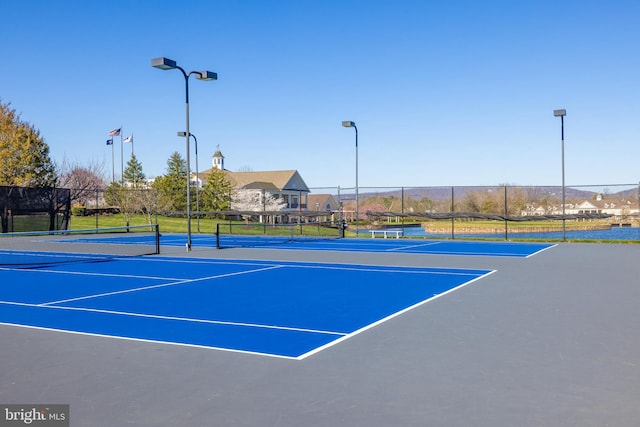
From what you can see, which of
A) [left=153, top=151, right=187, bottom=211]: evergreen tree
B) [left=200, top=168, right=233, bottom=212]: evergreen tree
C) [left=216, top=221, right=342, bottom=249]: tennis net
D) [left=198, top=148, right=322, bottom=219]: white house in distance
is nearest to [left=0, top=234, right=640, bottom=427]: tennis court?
[left=216, top=221, right=342, bottom=249]: tennis net

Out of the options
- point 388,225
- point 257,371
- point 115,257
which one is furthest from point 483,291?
point 388,225

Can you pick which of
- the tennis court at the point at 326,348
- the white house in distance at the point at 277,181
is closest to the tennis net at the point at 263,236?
the tennis court at the point at 326,348

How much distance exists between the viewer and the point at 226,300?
995cm

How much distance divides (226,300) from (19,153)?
40948 millimetres

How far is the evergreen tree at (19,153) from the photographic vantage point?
4378 cm

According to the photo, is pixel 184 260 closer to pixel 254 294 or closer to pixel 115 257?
pixel 115 257

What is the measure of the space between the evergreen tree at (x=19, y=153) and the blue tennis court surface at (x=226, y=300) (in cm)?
3231

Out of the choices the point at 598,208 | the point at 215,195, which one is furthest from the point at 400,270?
the point at 215,195

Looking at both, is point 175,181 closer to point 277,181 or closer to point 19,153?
point 277,181

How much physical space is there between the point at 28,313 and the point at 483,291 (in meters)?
7.71

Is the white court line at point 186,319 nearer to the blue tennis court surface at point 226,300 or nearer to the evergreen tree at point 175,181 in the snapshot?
the blue tennis court surface at point 226,300

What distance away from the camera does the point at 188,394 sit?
191 inches

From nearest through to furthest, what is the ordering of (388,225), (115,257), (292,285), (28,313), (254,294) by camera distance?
(28,313), (254,294), (292,285), (115,257), (388,225)

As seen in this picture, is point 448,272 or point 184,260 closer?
point 448,272
